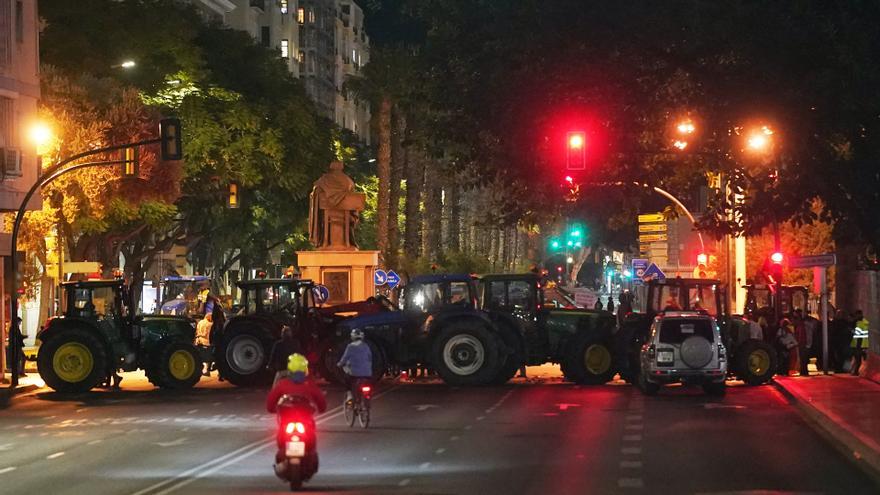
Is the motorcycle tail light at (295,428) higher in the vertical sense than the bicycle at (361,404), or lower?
higher

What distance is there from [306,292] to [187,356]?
3202mm

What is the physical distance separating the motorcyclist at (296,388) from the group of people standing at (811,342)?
888 inches

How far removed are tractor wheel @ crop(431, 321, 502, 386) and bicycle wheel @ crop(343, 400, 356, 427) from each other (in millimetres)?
8939

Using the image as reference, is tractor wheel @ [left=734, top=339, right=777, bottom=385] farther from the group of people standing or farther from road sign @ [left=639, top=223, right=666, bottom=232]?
road sign @ [left=639, top=223, right=666, bottom=232]

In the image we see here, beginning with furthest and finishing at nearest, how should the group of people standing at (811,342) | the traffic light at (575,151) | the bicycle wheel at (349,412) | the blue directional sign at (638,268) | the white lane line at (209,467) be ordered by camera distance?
the blue directional sign at (638,268), the group of people standing at (811,342), the traffic light at (575,151), the bicycle wheel at (349,412), the white lane line at (209,467)

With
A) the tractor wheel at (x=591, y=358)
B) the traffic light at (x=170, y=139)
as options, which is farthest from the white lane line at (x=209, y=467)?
the traffic light at (x=170, y=139)

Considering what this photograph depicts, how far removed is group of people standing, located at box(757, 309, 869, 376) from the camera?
38094mm

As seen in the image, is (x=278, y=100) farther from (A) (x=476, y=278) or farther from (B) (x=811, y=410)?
(B) (x=811, y=410)

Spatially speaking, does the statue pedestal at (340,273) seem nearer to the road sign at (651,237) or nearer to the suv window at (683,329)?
the suv window at (683,329)

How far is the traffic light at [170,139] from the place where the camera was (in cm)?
3619

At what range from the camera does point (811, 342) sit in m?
40.4

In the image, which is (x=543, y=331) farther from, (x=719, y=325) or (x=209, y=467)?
(x=209, y=467)

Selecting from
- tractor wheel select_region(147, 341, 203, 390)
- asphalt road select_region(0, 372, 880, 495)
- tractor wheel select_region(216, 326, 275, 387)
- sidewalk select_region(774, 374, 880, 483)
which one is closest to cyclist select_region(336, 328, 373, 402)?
asphalt road select_region(0, 372, 880, 495)

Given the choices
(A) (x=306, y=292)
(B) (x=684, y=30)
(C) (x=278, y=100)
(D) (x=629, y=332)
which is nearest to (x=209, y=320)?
(A) (x=306, y=292)
